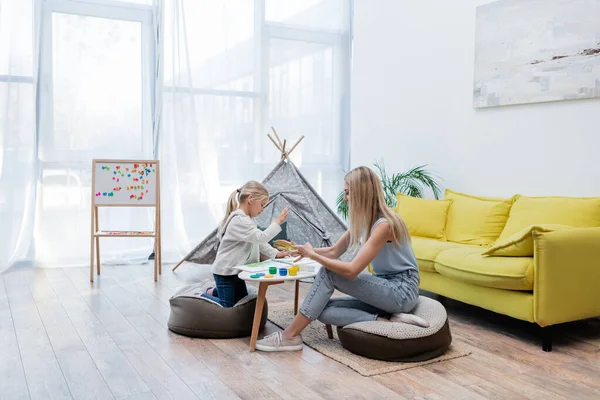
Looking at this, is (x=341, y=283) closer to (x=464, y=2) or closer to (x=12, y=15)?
(x=464, y=2)

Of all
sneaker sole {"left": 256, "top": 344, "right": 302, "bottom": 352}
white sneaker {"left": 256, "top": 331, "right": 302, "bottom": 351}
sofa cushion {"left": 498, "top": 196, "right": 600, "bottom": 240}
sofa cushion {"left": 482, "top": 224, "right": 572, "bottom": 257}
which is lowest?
sneaker sole {"left": 256, "top": 344, "right": 302, "bottom": 352}

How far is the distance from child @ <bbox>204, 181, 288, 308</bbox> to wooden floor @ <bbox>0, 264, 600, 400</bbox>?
273 millimetres

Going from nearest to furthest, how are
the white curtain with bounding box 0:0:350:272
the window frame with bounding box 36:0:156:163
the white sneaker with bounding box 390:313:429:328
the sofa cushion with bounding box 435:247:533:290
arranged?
the white sneaker with bounding box 390:313:429:328
the sofa cushion with bounding box 435:247:533:290
the white curtain with bounding box 0:0:350:272
the window frame with bounding box 36:0:156:163

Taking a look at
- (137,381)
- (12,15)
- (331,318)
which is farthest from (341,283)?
(12,15)

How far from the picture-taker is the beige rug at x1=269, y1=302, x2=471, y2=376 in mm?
2857

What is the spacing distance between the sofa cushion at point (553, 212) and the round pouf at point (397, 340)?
117 centimetres

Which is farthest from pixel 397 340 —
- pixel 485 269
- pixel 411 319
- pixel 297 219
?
pixel 297 219

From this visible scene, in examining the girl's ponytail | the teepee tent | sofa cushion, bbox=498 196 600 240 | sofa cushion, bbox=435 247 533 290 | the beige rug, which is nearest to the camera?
the beige rug

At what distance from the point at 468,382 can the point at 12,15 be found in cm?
455

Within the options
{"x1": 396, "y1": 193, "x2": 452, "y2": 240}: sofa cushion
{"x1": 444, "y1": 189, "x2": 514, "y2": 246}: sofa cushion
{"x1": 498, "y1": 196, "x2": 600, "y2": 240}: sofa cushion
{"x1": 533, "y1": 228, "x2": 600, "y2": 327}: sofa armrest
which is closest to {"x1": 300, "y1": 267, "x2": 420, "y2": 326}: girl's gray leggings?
{"x1": 533, "y1": 228, "x2": 600, "y2": 327}: sofa armrest

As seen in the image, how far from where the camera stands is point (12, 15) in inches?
203

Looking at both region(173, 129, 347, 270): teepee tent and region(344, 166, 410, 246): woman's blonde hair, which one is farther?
region(173, 129, 347, 270): teepee tent

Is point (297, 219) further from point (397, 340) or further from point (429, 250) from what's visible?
point (397, 340)

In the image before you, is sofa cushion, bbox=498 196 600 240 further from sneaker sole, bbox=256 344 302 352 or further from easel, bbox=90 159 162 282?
easel, bbox=90 159 162 282
